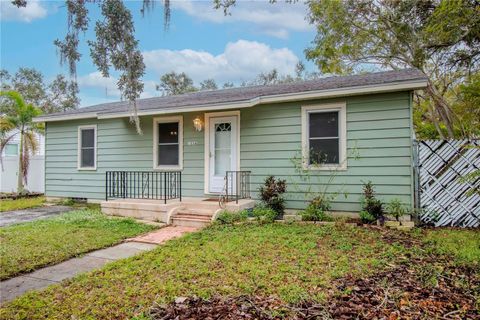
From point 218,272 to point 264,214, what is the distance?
10.2 ft

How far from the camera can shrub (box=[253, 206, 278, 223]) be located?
6613 mm

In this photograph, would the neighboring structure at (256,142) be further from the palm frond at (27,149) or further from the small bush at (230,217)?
the palm frond at (27,149)

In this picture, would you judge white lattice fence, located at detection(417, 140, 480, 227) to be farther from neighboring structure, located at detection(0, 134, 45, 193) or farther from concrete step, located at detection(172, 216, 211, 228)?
neighboring structure, located at detection(0, 134, 45, 193)

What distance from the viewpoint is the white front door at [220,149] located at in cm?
796

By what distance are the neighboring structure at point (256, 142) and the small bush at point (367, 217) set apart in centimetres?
47

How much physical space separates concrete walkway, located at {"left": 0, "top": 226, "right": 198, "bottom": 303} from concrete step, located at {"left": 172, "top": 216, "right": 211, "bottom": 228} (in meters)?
0.53

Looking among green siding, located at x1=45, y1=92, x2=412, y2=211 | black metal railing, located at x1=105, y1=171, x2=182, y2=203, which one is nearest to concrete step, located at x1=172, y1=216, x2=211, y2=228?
black metal railing, located at x1=105, y1=171, x2=182, y2=203

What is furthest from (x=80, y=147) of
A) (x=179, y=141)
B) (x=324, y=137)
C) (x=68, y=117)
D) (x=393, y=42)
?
(x=393, y=42)

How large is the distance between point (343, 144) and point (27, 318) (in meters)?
6.06

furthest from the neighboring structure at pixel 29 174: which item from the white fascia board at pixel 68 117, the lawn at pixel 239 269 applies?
the lawn at pixel 239 269

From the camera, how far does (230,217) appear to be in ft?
21.4

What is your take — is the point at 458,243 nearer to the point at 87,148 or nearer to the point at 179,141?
the point at 179,141

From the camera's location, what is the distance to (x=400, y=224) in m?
6.15

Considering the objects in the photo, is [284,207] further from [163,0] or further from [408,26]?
[408,26]
